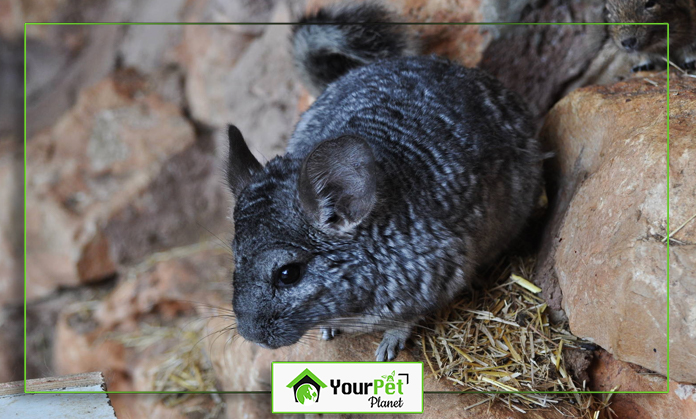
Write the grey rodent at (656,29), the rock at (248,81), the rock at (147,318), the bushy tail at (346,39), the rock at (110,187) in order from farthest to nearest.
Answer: the rock at (110,187) < the rock at (248,81) < the rock at (147,318) < the bushy tail at (346,39) < the grey rodent at (656,29)

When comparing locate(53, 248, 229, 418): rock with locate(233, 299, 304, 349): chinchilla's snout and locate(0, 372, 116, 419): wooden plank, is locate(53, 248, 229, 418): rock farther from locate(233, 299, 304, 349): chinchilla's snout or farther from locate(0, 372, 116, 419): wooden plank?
locate(233, 299, 304, 349): chinchilla's snout

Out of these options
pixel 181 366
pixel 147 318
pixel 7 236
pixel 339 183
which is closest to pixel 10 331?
pixel 7 236

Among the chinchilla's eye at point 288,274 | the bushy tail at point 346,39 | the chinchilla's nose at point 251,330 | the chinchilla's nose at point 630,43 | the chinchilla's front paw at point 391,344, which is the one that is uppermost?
the bushy tail at point 346,39

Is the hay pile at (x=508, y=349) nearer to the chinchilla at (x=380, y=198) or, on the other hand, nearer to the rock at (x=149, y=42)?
the chinchilla at (x=380, y=198)

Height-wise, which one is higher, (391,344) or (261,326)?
(261,326)

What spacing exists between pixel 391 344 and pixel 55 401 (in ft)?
3.63

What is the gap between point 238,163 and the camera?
6.26ft

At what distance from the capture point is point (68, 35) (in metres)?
4.07

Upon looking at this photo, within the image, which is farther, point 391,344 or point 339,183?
point 391,344

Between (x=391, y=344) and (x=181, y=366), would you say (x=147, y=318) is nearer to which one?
(x=181, y=366)

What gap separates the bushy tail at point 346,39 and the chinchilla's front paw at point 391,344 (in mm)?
1286

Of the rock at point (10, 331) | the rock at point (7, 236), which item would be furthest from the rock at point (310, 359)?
the rock at point (7, 236)

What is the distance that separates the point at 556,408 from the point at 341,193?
98 cm

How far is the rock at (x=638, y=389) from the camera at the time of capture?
5.64 ft
